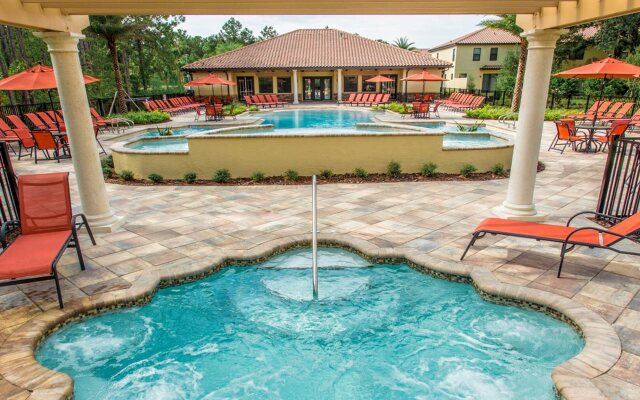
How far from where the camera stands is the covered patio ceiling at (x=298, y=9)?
4.58 meters

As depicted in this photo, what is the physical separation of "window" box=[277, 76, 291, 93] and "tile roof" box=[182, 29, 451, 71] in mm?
1575

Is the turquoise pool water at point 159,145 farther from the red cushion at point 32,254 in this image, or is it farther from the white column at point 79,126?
the red cushion at point 32,254

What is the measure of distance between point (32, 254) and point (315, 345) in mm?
3092

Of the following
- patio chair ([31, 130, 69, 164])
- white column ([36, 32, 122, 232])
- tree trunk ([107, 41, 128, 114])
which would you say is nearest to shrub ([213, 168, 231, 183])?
white column ([36, 32, 122, 232])

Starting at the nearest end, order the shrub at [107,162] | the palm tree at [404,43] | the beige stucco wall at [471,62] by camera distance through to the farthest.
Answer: the shrub at [107,162] < the beige stucco wall at [471,62] < the palm tree at [404,43]

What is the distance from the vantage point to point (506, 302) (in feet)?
14.2

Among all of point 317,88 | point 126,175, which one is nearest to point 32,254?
point 126,175

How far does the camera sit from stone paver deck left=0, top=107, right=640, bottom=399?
137 inches

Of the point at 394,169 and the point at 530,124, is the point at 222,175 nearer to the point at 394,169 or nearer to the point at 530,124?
the point at 394,169

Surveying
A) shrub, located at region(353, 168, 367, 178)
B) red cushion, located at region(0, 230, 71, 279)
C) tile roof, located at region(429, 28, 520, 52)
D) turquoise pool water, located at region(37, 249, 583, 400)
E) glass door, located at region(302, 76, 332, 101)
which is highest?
tile roof, located at region(429, 28, 520, 52)

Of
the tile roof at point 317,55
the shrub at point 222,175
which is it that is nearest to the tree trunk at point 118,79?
the tile roof at point 317,55

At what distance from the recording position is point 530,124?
5.91 metres

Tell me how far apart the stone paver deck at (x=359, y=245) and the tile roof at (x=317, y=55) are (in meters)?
25.1

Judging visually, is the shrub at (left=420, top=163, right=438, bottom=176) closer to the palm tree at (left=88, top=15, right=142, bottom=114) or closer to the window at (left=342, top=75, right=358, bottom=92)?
the palm tree at (left=88, top=15, right=142, bottom=114)
